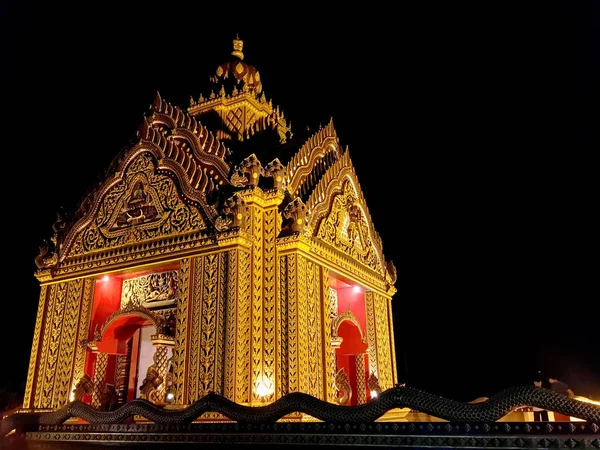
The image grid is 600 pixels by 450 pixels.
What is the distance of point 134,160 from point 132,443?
6.58 metres

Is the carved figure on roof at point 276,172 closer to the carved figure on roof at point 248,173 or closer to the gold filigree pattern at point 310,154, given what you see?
the carved figure on roof at point 248,173

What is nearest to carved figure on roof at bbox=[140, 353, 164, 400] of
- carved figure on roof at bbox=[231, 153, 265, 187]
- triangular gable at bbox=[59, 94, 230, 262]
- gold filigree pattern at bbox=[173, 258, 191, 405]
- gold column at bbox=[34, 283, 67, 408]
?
gold filigree pattern at bbox=[173, 258, 191, 405]

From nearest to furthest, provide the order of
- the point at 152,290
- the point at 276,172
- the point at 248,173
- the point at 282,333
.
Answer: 1. the point at 282,333
2. the point at 248,173
3. the point at 276,172
4. the point at 152,290

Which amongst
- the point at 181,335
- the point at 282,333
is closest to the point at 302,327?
the point at 282,333

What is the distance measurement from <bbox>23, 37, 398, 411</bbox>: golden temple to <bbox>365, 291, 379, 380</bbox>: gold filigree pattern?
1.3 inches

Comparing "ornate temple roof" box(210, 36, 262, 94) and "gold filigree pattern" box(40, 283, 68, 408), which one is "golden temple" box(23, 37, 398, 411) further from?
"ornate temple roof" box(210, 36, 262, 94)

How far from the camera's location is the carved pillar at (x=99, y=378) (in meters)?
10.8

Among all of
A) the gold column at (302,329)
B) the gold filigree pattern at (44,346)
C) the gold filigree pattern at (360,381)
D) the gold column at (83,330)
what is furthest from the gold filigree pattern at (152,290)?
the gold filigree pattern at (360,381)

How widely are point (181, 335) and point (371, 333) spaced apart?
5.04 metres

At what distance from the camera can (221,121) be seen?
13.8m

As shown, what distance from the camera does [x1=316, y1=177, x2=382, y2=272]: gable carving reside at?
11.2m

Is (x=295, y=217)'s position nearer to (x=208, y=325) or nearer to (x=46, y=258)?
(x=208, y=325)

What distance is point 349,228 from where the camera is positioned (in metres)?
12.1

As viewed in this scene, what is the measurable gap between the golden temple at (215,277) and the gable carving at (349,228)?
54 mm
